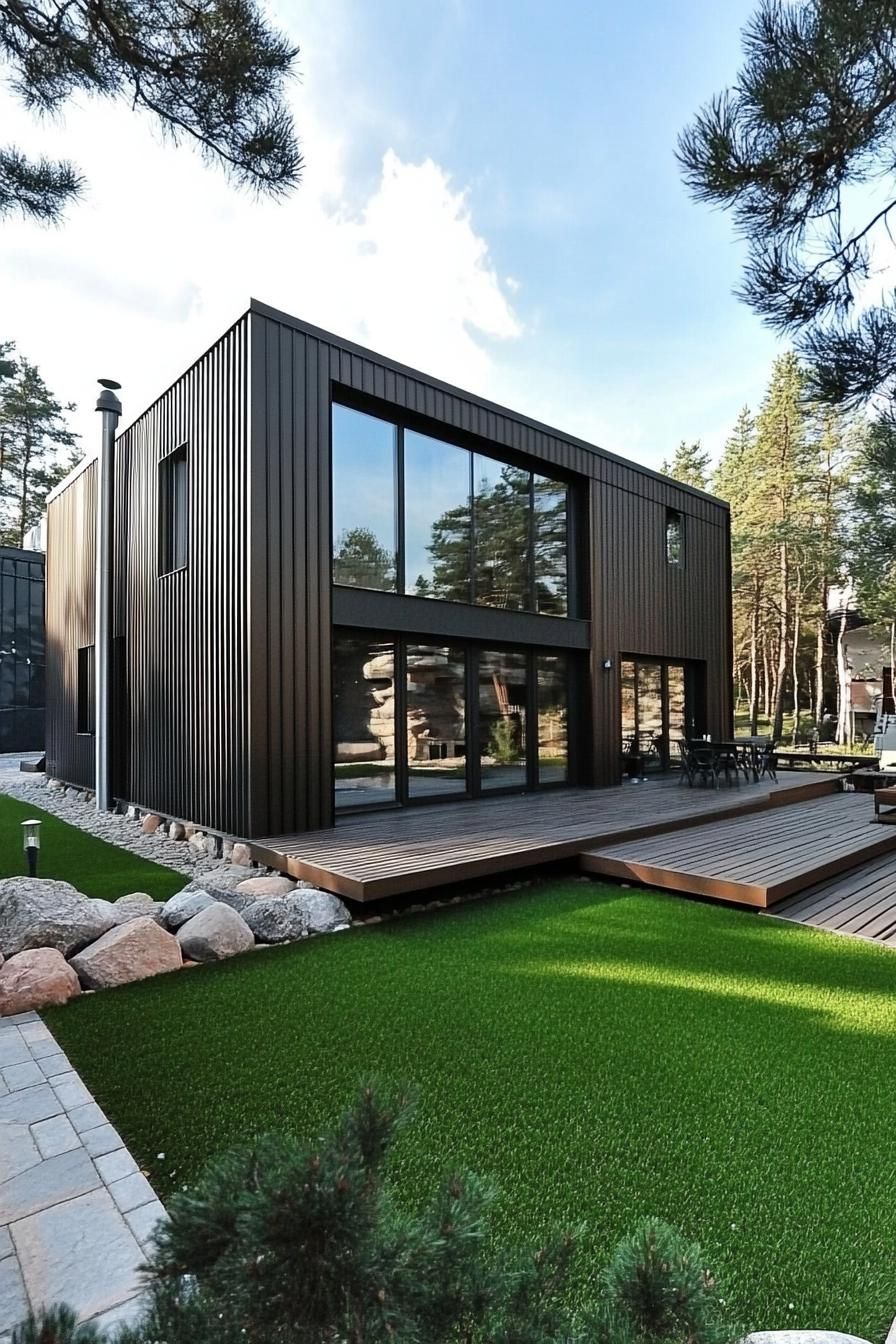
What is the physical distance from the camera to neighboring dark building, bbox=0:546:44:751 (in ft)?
59.2

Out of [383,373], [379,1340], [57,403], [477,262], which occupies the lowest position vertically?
[379,1340]

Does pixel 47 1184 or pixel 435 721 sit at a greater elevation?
pixel 435 721

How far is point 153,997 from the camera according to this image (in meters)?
3.27

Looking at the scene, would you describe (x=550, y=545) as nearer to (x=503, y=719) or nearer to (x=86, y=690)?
(x=503, y=719)

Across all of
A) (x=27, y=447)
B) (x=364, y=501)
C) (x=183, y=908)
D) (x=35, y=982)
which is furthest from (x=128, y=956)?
(x=27, y=447)

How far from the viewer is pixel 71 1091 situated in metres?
2.49

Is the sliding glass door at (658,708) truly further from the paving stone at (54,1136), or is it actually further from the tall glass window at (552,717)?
the paving stone at (54,1136)

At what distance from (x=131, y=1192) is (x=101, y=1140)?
1.07ft

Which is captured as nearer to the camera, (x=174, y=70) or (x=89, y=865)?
(x=174, y=70)

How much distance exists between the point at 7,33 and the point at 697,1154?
16.3ft

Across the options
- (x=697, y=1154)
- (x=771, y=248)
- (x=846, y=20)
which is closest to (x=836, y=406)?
(x=771, y=248)

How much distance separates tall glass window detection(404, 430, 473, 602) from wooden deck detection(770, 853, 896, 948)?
454cm

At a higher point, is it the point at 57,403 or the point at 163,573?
the point at 57,403

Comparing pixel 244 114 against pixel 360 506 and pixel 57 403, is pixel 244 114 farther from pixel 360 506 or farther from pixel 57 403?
pixel 57 403
